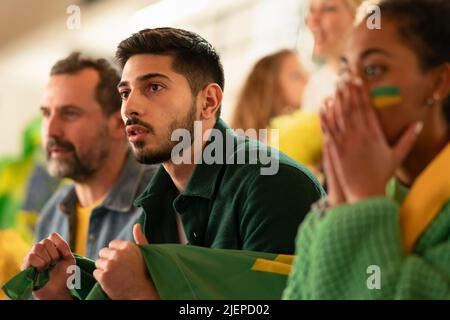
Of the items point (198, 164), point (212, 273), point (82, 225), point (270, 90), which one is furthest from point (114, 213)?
point (270, 90)

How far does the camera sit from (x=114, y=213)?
4.11ft

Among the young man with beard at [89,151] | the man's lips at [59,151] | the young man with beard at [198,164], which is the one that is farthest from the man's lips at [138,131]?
the man's lips at [59,151]

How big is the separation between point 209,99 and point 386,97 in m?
0.28

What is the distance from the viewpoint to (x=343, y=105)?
0.76m

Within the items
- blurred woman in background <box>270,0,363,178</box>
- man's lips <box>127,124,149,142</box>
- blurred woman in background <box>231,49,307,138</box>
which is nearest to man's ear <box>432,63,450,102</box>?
man's lips <box>127,124,149,142</box>

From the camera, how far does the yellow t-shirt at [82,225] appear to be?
128 cm

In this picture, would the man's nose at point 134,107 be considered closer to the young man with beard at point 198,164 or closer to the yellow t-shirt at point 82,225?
the young man with beard at point 198,164

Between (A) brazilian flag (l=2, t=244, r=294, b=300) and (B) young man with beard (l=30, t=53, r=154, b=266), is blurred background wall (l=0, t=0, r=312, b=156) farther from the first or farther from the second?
(A) brazilian flag (l=2, t=244, r=294, b=300)

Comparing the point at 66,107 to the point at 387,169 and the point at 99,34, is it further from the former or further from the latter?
the point at 99,34

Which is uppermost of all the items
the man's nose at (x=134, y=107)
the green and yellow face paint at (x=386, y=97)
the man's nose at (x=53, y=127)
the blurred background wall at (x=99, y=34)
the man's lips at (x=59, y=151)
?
the blurred background wall at (x=99, y=34)

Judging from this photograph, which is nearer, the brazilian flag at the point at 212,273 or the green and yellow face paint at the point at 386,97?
the green and yellow face paint at the point at 386,97

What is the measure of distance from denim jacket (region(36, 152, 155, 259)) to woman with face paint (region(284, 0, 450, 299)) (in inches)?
16.6

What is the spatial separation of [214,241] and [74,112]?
417 millimetres

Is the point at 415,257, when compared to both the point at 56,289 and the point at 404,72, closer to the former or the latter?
the point at 404,72
